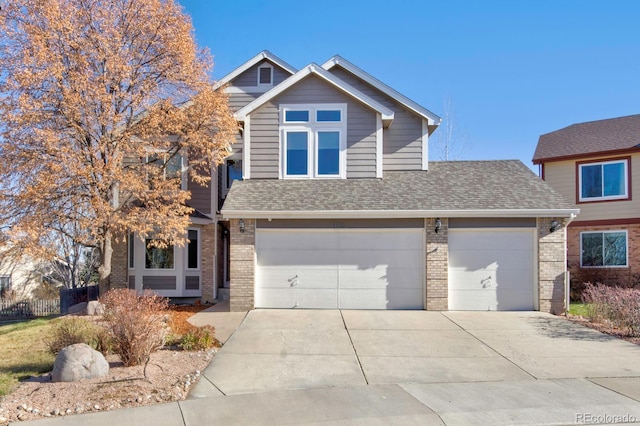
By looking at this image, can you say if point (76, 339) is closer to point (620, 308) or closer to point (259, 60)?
point (620, 308)

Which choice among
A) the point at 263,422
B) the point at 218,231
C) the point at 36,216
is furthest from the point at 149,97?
the point at 263,422

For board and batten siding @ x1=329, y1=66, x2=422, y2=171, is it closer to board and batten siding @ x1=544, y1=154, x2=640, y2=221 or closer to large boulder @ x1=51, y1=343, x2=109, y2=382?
board and batten siding @ x1=544, y1=154, x2=640, y2=221

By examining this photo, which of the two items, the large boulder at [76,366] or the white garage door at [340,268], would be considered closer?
the large boulder at [76,366]

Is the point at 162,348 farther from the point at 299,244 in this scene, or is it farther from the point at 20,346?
the point at 299,244

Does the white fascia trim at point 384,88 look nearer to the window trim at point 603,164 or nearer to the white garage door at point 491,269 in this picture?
the white garage door at point 491,269

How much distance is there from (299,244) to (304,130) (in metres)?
3.76

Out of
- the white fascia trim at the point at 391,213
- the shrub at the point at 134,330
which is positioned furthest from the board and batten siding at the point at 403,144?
the shrub at the point at 134,330

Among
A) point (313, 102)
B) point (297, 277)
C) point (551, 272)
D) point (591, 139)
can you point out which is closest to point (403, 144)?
point (313, 102)

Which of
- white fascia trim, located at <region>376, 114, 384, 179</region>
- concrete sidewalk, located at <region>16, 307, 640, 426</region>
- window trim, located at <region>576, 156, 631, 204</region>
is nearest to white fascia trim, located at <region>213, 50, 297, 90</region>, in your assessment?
white fascia trim, located at <region>376, 114, 384, 179</region>

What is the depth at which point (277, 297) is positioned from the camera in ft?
41.7

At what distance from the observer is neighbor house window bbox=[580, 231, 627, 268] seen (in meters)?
17.2

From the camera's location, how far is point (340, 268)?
12.7m

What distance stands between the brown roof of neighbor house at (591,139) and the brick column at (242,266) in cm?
1357

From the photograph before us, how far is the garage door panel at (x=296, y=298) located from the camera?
1266 cm
